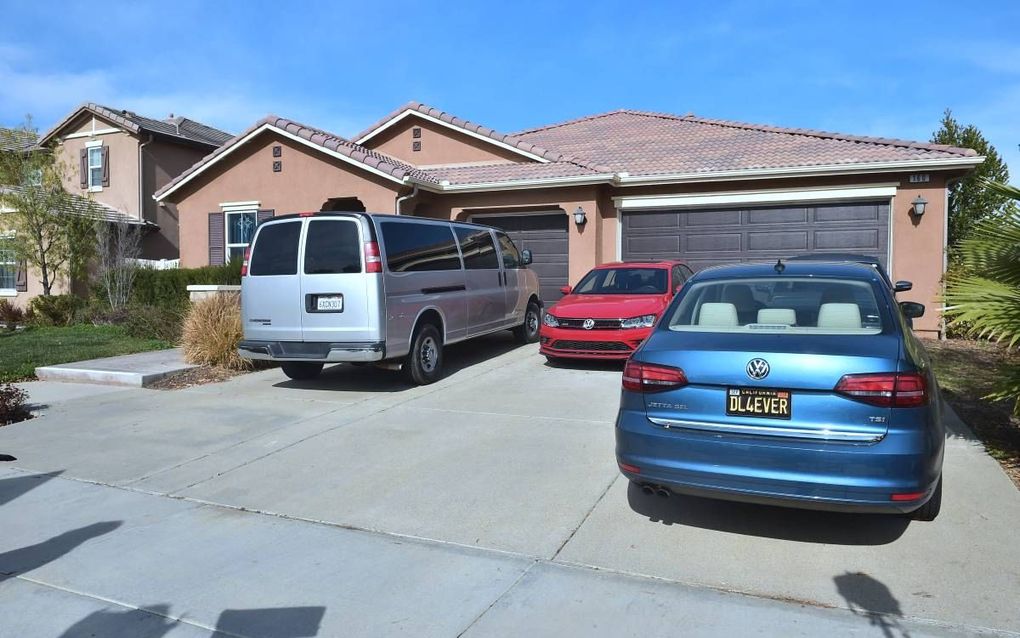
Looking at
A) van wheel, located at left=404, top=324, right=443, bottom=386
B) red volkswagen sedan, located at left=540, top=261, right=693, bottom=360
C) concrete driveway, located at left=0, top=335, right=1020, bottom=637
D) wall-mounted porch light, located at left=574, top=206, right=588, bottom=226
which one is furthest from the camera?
wall-mounted porch light, located at left=574, top=206, right=588, bottom=226

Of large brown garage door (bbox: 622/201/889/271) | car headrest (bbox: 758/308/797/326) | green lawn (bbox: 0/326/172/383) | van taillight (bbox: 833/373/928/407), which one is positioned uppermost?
large brown garage door (bbox: 622/201/889/271)

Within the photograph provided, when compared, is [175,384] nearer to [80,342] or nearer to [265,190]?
[80,342]

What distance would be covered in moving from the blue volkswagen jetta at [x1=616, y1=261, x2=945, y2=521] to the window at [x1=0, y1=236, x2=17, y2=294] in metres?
20.1

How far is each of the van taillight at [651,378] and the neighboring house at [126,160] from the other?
2232cm

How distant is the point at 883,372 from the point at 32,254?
2070 cm

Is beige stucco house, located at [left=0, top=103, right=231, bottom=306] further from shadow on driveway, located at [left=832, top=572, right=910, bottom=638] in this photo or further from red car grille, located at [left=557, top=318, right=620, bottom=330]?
shadow on driveway, located at [left=832, top=572, right=910, bottom=638]

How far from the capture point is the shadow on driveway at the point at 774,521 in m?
4.23

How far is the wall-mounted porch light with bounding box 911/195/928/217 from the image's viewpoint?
12727 millimetres

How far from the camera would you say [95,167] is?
24.3m

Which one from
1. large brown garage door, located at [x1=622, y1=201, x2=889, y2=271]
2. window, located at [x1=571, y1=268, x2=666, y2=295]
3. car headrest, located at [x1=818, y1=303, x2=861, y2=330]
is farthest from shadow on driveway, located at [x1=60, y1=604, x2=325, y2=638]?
large brown garage door, located at [x1=622, y1=201, x2=889, y2=271]

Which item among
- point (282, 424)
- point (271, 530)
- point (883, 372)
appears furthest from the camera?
point (282, 424)

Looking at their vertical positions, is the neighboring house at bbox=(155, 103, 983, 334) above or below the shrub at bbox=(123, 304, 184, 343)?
above

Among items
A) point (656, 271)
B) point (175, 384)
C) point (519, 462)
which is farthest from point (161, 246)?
point (519, 462)

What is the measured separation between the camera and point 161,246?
936 inches
